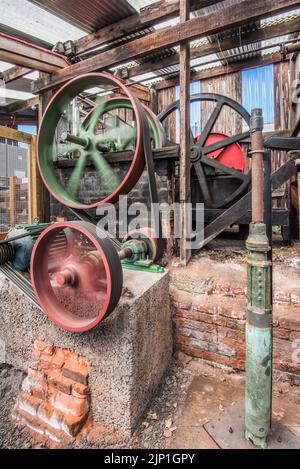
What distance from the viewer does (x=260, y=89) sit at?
5.37 metres

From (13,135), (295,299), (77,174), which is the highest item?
(13,135)

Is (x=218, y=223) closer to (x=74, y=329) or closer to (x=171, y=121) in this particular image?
(x=74, y=329)

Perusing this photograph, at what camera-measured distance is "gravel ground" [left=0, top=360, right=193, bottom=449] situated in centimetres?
154

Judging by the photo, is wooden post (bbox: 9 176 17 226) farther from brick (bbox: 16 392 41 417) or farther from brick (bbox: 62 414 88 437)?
brick (bbox: 62 414 88 437)

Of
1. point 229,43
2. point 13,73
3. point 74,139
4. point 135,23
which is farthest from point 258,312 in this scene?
point 13,73

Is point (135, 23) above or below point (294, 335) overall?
above

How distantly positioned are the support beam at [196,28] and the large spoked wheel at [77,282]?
88.0 inches

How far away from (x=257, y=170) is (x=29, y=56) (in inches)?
131

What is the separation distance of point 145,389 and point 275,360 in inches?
38.1

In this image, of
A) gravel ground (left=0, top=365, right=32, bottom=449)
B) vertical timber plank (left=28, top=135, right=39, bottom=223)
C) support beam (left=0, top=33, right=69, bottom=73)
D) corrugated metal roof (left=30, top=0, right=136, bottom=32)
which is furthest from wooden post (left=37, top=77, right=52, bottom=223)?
gravel ground (left=0, top=365, right=32, bottom=449)

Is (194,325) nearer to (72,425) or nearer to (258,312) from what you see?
(258,312)

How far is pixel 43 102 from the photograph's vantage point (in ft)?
12.3

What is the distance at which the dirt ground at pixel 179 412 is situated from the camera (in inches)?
59.7

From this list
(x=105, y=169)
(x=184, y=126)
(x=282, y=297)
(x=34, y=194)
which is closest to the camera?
(x=282, y=297)
